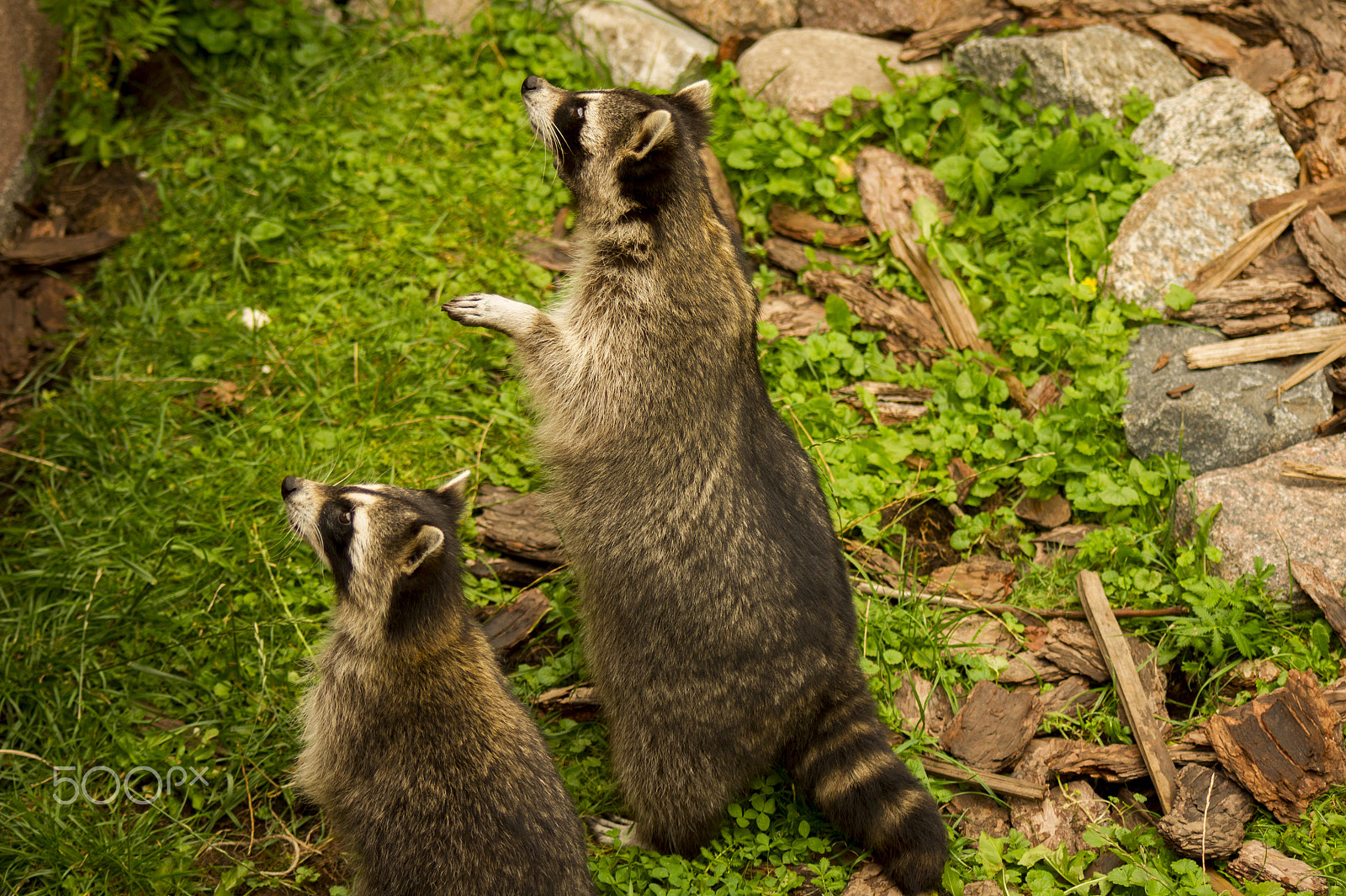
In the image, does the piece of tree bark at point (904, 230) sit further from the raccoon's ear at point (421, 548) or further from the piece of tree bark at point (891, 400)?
the raccoon's ear at point (421, 548)

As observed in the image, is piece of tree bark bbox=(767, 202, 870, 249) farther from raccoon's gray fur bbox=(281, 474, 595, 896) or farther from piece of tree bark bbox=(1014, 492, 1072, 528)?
raccoon's gray fur bbox=(281, 474, 595, 896)

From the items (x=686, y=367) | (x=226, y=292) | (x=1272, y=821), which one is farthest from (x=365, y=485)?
(x=1272, y=821)

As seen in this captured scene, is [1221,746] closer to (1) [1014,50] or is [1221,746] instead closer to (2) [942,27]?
(1) [1014,50]

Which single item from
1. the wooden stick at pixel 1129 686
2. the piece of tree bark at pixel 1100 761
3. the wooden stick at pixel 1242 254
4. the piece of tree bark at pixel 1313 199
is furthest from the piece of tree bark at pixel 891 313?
the piece of tree bark at pixel 1100 761

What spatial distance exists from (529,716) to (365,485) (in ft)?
3.63

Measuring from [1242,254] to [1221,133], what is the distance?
3.22 ft

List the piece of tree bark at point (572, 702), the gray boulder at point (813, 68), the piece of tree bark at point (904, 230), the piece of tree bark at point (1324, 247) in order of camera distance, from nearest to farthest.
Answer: the piece of tree bark at point (572, 702), the piece of tree bark at point (1324, 247), the piece of tree bark at point (904, 230), the gray boulder at point (813, 68)

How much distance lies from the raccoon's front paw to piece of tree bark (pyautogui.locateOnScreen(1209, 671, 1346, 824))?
3.37 m

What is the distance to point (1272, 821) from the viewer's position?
156 inches

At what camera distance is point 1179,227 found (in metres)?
5.71

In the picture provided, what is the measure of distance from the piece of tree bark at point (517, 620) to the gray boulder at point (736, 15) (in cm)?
462

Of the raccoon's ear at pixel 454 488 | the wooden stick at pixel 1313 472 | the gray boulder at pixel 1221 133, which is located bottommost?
the raccoon's ear at pixel 454 488

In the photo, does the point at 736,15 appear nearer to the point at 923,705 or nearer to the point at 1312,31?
the point at 1312,31

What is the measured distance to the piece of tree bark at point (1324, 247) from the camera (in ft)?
17.5
